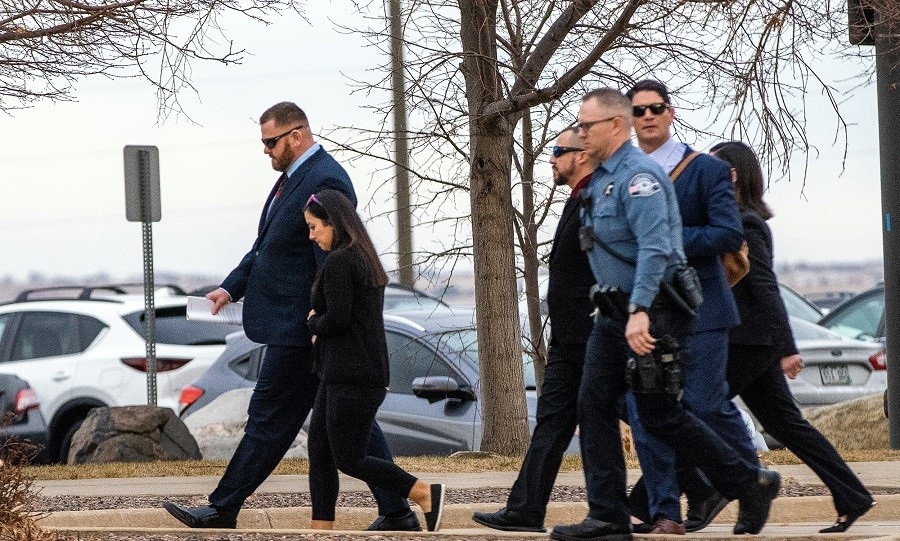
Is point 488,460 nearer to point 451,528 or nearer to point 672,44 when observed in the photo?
point 451,528

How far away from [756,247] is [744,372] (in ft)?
1.84

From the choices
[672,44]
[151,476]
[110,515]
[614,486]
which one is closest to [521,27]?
[672,44]

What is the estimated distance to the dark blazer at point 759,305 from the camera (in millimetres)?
6871

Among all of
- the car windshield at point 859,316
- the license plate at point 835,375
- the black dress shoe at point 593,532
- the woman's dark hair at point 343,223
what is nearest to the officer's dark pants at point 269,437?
the woman's dark hair at point 343,223

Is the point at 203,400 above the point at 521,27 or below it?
below

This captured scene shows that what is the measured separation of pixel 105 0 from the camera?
8711mm

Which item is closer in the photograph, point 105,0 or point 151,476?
point 105,0

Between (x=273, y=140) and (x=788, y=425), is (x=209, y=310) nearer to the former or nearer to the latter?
(x=273, y=140)

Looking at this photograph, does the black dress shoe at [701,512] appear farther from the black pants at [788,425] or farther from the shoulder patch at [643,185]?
the shoulder patch at [643,185]

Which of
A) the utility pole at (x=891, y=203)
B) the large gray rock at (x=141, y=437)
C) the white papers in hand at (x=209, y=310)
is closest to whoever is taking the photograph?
the white papers in hand at (x=209, y=310)

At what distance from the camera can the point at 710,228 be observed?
629cm

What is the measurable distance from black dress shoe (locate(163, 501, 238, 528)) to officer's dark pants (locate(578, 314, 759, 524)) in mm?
1927

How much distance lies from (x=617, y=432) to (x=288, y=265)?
6.23 ft

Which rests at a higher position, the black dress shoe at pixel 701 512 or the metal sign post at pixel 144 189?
the metal sign post at pixel 144 189
